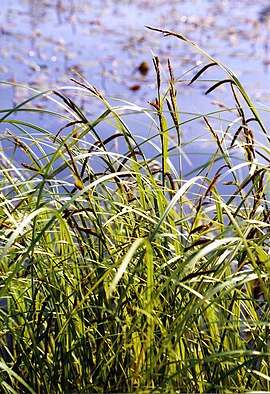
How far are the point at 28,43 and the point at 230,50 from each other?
5.82ft

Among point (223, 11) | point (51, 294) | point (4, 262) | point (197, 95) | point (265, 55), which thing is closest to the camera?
point (51, 294)

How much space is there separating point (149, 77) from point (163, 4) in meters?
2.51

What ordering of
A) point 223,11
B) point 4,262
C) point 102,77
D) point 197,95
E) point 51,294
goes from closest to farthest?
point 51,294, point 4,262, point 197,95, point 102,77, point 223,11

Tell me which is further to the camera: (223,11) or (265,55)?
(223,11)

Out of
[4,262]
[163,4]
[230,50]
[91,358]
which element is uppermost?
[163,4]

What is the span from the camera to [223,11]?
25.4 feet

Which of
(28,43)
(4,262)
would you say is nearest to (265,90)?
(28,43)

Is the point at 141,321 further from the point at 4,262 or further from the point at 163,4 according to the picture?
the point at 163,4

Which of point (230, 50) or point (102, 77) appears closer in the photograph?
point (102, 77)

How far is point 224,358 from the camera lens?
138 cm

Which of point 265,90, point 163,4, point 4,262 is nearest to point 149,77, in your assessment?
point 265,90

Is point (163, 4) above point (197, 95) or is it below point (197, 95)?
above

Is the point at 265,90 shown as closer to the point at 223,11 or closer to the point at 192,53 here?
the point at 192,53

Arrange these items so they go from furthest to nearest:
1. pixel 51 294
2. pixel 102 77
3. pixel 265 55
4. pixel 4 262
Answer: pixel 265 55, pixel 102 77, pixel 4 262, pixel 51 294
